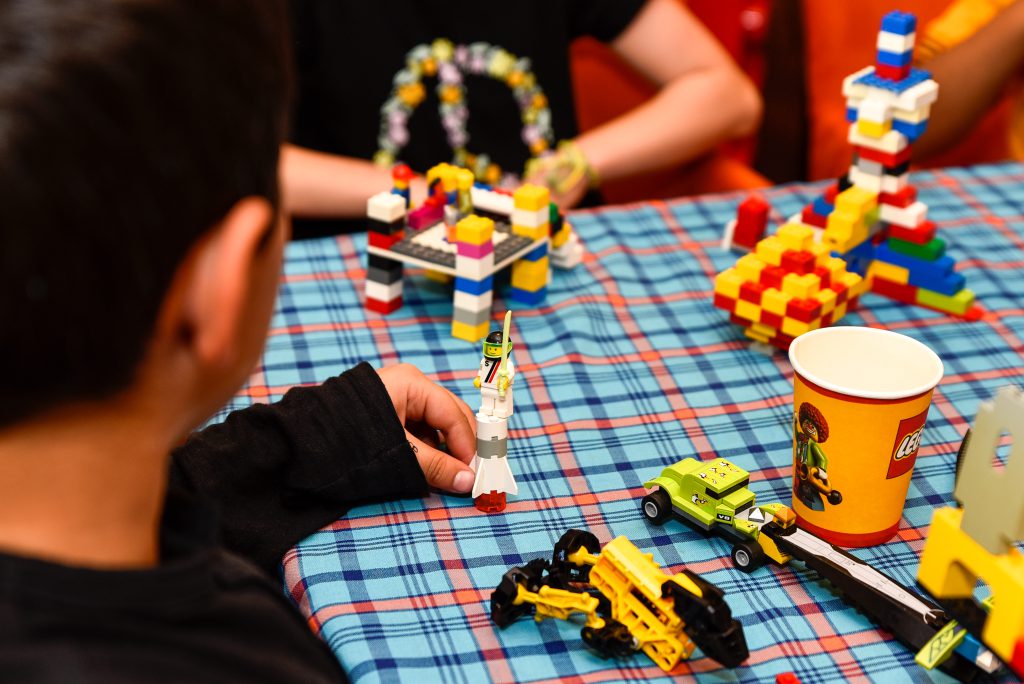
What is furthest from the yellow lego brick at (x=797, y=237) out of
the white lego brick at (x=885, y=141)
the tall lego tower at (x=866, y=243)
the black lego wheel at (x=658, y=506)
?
the black lego wheel at (x=658, y=506)

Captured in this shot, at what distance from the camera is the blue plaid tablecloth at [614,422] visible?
715 millimetres

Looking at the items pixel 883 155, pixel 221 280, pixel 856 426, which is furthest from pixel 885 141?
pixel 221 280

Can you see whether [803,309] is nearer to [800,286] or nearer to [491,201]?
[800,286]

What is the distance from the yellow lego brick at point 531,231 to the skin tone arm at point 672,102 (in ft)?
1.77

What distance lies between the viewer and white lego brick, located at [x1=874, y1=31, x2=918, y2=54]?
107 centimetres

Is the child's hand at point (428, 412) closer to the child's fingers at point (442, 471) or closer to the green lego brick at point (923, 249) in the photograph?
the child's fingers at point (442, 471)

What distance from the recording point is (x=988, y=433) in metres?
0.63

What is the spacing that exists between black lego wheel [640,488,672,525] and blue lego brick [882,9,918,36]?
529 millimetres

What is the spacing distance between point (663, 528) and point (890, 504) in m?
0.16

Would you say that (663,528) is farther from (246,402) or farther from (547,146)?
(547,146)

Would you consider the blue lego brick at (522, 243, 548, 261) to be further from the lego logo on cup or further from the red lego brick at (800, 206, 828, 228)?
the lego logo on cup

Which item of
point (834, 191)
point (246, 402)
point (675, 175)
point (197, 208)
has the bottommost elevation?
point (675, 175)

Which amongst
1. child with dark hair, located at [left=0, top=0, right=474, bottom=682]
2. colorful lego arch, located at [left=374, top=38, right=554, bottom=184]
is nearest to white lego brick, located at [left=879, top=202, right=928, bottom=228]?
colorful lego arch, located at [left=374, top=38, right=554, bottom=184]

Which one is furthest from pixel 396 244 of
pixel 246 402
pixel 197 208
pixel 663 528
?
pixel 197 208
